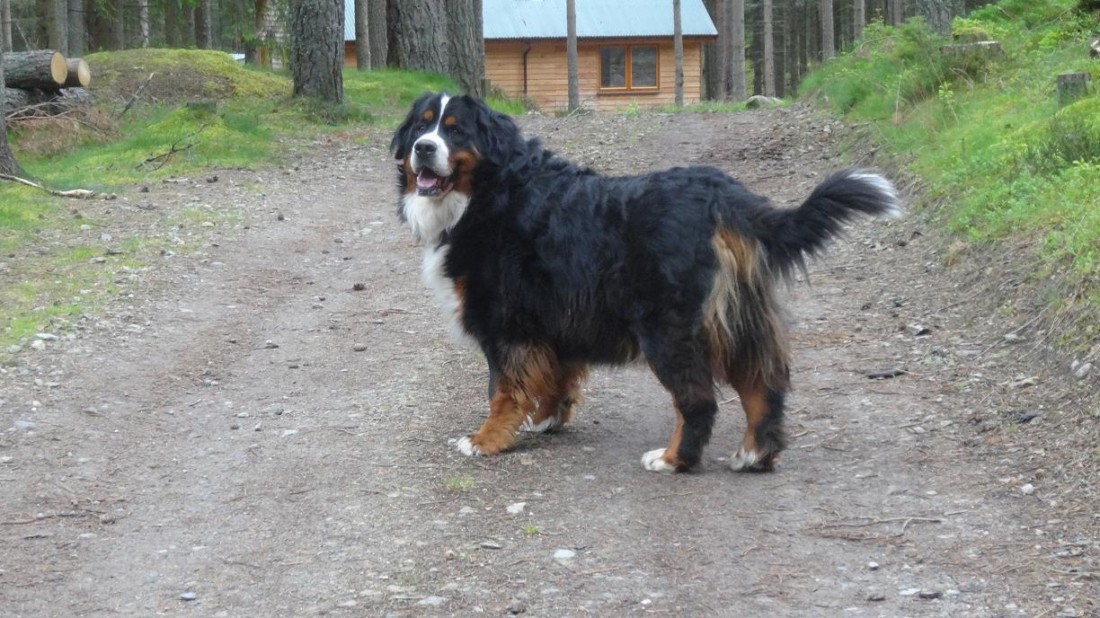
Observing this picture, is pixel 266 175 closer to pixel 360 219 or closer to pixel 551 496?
pixel 360 219

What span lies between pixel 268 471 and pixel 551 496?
146 centimetres

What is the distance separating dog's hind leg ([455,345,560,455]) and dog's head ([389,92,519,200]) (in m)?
0.94

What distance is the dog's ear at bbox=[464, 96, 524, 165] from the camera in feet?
20.9

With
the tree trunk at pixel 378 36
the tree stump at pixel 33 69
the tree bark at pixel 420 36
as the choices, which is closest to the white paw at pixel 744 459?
the tree stump at pixel 33 69

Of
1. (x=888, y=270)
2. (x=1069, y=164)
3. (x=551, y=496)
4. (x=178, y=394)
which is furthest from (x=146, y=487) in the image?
(x=1069, y=164)

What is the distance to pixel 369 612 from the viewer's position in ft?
14.3

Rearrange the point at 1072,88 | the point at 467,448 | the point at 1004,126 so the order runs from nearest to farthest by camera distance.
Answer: the point at 467,448 → the point at 1072,88 → the point at 1004,126

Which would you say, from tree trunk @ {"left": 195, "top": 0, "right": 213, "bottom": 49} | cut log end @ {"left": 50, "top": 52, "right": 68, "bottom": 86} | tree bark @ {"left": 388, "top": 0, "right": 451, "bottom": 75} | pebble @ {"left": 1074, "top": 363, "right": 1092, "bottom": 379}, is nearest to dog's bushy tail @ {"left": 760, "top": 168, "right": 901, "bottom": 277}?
pebble @ {"left": 1074, "top": 363, "right": 1092, "bottom": 379}

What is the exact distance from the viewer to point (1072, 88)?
9.79 m

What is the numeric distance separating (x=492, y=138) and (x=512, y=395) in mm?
1368

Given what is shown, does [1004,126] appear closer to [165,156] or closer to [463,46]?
[165,156]

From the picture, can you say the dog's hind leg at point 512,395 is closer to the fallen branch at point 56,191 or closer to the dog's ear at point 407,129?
the dog's ear at point 407,129

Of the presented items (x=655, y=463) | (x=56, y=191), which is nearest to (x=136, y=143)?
(x=56, y=191)

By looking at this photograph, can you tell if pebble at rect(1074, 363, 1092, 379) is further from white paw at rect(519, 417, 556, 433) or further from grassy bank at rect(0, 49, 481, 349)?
grassy bank at rect(0, 49, 481, 349)
